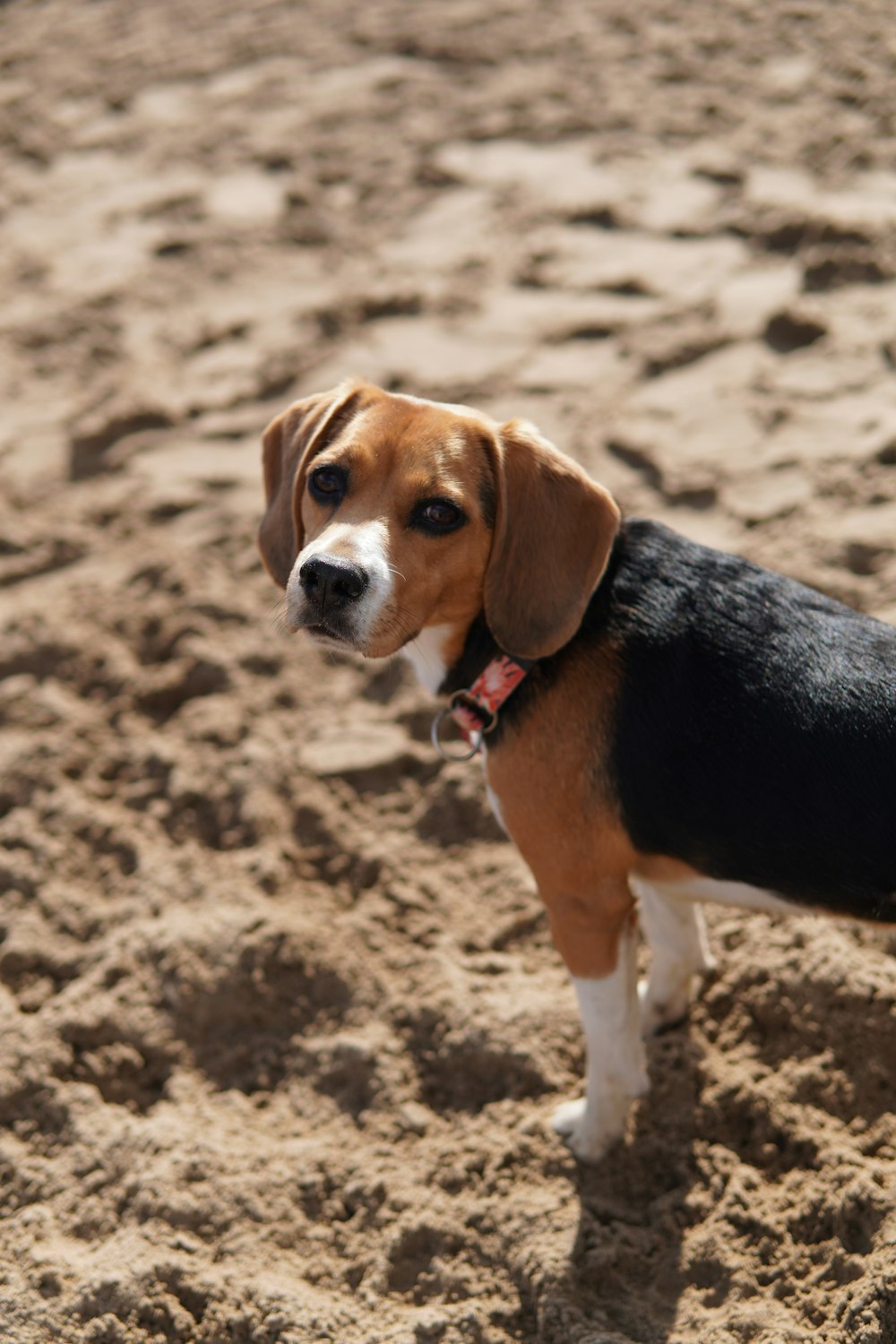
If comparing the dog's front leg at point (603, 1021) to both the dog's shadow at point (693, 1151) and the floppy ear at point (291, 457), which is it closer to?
the dog's shadow at point (693, 1151)

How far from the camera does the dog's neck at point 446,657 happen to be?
342cm

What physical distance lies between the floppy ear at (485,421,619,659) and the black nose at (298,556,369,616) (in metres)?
0.40

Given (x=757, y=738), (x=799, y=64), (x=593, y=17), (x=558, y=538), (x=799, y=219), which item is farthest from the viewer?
(x=593, y=17)

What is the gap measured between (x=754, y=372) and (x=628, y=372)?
23.2 inches

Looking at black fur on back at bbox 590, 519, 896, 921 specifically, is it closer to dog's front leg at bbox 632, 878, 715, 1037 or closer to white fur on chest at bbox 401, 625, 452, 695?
white fur on chest at bbox 401, 625, 452, 695

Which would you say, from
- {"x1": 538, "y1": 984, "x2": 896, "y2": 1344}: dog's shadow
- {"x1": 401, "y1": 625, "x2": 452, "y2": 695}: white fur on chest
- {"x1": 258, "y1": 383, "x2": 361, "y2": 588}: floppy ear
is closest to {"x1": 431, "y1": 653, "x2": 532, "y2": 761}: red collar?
{"x1": 401, "y1": 625, "x2": 452, "y2": 695}: white fur on chest

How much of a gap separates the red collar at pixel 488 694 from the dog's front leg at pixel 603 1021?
20.4 inches

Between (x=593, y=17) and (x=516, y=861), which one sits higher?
(x=593, y=17)

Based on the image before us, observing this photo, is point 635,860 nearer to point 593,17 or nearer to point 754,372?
point 754,372

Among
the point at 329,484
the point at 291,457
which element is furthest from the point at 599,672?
the point at 291,457

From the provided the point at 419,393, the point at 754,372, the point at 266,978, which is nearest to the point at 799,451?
the point at 754,372

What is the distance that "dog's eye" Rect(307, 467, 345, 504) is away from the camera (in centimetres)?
334

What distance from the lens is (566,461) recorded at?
3361mm

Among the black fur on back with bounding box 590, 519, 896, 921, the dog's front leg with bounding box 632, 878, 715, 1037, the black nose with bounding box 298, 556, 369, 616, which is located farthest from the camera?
the dog's front leg with bounding box 632, 878, 715, 1037
